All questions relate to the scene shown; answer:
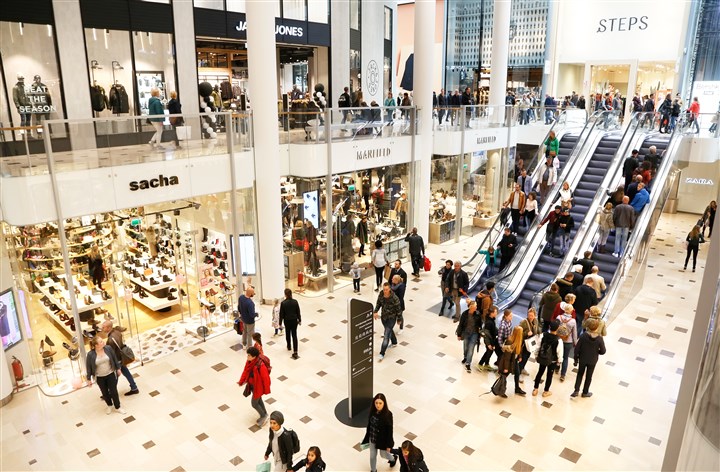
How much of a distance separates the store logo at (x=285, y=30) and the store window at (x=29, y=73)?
19.6 feet

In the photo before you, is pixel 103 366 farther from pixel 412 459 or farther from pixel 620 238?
pixel 620 238

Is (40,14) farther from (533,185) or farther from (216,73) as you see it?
(533,185)

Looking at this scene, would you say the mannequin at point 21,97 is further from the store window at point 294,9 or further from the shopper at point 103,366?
the store window at point 294,9

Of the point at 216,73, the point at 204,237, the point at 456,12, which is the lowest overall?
the point at 204,237

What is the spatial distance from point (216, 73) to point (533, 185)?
38.4ft

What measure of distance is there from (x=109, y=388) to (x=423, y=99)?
37.1ft

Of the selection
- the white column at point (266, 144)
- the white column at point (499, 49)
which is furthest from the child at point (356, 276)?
the white column at point (499, 49)

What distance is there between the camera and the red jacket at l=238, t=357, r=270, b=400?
7332 mm

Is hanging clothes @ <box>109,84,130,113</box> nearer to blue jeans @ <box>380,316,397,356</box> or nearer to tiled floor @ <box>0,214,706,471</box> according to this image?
tiled floor @ <box>0,214,706,471</box>

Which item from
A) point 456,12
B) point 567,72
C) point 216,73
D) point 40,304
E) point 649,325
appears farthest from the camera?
point 456,12

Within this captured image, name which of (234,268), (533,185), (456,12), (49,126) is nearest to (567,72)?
(456,12)

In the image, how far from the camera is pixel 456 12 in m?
29.8

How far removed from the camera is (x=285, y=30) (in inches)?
709

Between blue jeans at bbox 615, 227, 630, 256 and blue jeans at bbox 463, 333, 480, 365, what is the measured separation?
4.62 m
